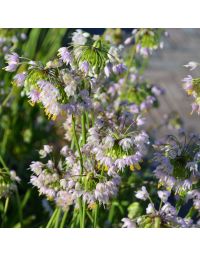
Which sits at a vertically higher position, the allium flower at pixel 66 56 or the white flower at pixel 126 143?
the allium flower at pixel 66 56

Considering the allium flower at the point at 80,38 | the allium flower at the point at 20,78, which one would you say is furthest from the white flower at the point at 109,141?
the allium flower at the point at 80,38

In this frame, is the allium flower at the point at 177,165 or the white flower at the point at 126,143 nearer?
the white flower at the point at 126,143

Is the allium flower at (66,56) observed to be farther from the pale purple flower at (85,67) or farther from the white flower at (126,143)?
the white flower at (126,143)

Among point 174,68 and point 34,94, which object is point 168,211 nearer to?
point 34,94

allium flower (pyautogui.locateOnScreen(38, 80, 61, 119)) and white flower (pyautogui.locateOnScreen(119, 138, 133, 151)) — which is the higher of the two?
allium flower (pyautogui.locateOnScreen(38, 80, 61, 119))

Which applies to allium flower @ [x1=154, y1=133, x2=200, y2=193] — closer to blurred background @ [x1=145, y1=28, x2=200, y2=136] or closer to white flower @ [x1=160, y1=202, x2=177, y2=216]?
white flower @ [x1=160, y1=202, x2=177, y2=216]

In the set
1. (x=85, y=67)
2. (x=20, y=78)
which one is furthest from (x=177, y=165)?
(x=20, y=78)

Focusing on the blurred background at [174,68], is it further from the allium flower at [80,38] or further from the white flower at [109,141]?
the white flower at [109,141]

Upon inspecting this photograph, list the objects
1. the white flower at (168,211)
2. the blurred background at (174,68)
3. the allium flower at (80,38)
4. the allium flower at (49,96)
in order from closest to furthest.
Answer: the allium flower at (49,96), the white flower at (168,211), the allium flower at (80,38), the blurred background at (174,68)

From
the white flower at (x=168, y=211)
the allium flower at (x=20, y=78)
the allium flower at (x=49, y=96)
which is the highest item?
the allium flower at (x=20, y=78)

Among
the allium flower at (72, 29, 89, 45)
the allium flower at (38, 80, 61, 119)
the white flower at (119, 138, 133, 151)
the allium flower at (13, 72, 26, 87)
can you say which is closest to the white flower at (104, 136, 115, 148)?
the white flower at (119, 138, 133, 151)

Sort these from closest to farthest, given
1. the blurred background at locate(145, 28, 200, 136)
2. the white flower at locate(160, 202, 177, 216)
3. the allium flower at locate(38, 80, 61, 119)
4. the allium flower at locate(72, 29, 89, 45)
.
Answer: the allium flower at locate(38, 80, 61, 119) → the white flower at locate(160, 202, 177, 216) → the allium flower at locate(72, 29, 89, 45) → the blurred background at locate(145, 28, 200, 136)

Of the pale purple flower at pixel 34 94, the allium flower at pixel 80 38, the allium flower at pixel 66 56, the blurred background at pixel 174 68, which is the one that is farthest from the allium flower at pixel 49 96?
the blurred background at pixel 174 68

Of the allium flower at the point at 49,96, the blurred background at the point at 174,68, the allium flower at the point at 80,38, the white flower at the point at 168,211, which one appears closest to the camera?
the allium flower at the point at 49,96
